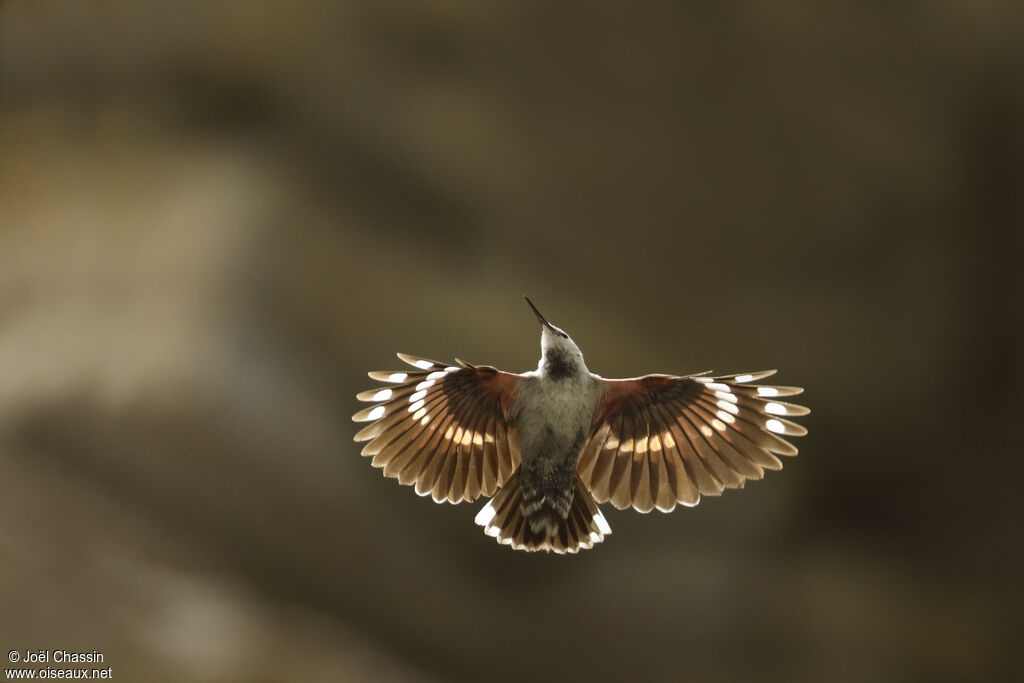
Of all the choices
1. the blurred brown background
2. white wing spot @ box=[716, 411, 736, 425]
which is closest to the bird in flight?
white wing spot @ box=[716, 411, 736, 425]

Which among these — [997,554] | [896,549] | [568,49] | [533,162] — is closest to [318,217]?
[533,162]

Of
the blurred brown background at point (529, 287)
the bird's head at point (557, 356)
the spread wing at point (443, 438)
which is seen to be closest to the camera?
the bird's head at point (557, 356)

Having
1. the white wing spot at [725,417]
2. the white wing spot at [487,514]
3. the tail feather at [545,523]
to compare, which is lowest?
the tail feather at [545,523]

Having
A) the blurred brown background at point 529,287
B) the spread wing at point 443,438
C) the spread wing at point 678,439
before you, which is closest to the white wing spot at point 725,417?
the spread wing at point 678,439

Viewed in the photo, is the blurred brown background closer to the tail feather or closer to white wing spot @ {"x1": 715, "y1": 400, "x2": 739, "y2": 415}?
the tail feather

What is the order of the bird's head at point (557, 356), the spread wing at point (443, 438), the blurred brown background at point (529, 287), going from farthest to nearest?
1. the blurred brown background at point (529, 287)
2. the spread wing at point (443, 438)
3. the bird's head at point (557, 356)

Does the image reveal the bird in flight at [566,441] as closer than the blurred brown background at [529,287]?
Yes

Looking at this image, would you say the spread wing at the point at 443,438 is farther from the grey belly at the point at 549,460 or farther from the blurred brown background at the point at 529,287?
the blurred brown background at the point at 529,287

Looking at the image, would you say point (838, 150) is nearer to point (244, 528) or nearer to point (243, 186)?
point (243, 186)
